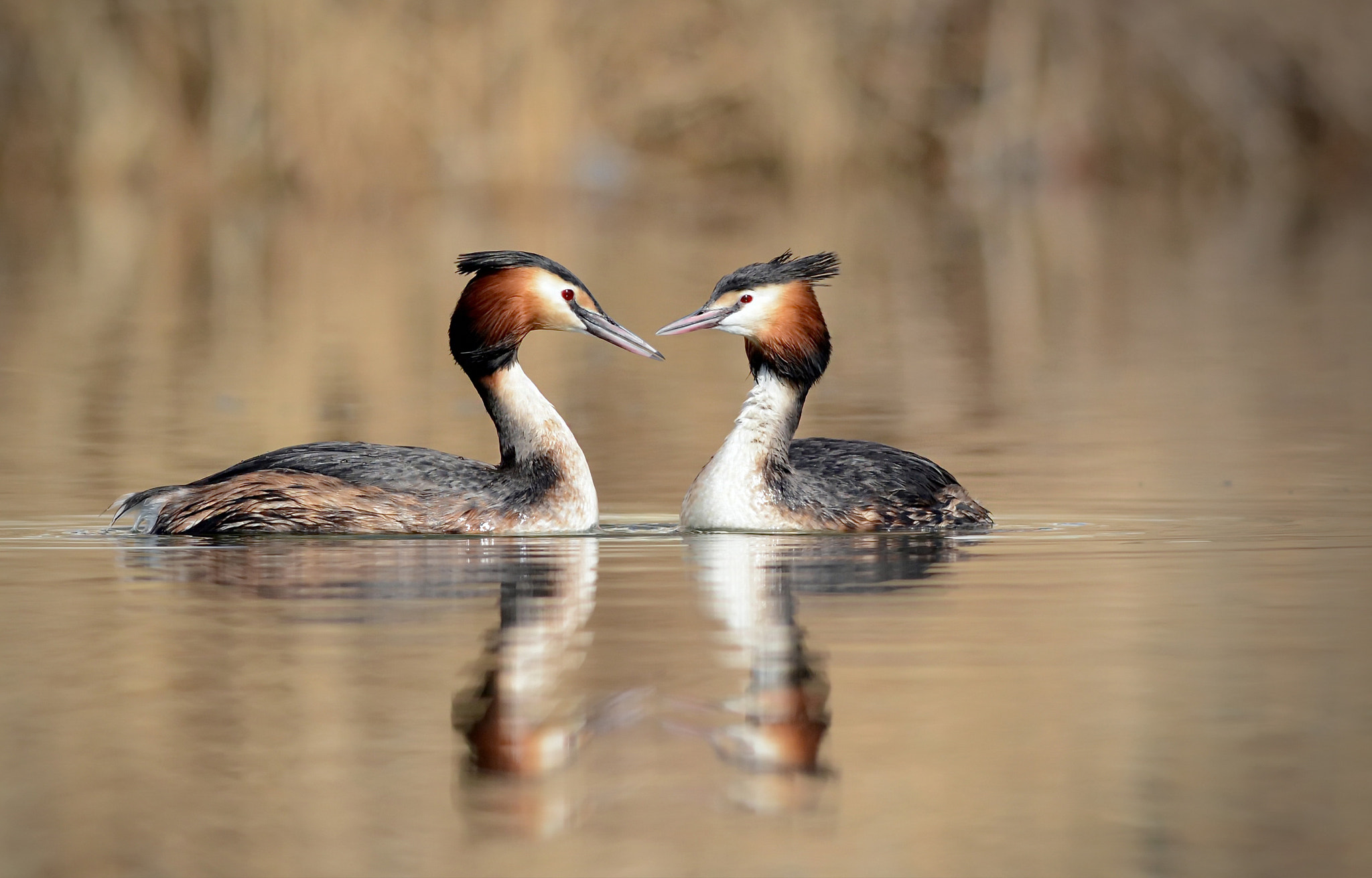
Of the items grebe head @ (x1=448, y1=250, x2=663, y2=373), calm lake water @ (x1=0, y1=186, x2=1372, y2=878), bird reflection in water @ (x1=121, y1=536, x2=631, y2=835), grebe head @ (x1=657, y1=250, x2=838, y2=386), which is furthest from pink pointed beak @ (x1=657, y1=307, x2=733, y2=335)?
bird reflection in water @ (x1=121, y1=536, x2=631, y2=835)

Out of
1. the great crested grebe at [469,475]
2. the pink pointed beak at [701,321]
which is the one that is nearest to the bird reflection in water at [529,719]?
the great crested grebe at [469,475]

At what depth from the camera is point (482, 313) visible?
8.20 meters

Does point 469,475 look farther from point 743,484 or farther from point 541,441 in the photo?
point 743,484

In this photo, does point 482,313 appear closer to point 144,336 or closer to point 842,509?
point 842,509

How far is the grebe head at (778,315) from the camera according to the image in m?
8.30

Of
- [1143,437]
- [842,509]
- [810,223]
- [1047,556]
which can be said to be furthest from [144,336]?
[810,223]

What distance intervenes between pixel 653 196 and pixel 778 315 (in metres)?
23.1

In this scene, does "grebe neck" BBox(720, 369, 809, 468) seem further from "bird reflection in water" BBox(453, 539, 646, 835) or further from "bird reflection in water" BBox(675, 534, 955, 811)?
"bird reflection in water" BBox(453, 539, 646, 835)

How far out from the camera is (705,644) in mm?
5641

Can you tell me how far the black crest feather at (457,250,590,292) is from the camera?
8.09 m

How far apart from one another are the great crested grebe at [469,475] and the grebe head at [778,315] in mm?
316

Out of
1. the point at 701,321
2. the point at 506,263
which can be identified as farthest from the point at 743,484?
the point at 506,263

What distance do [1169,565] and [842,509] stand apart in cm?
133

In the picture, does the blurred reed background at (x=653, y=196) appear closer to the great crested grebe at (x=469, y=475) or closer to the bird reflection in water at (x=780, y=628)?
the great crested grebe at (x=469, y=475)
